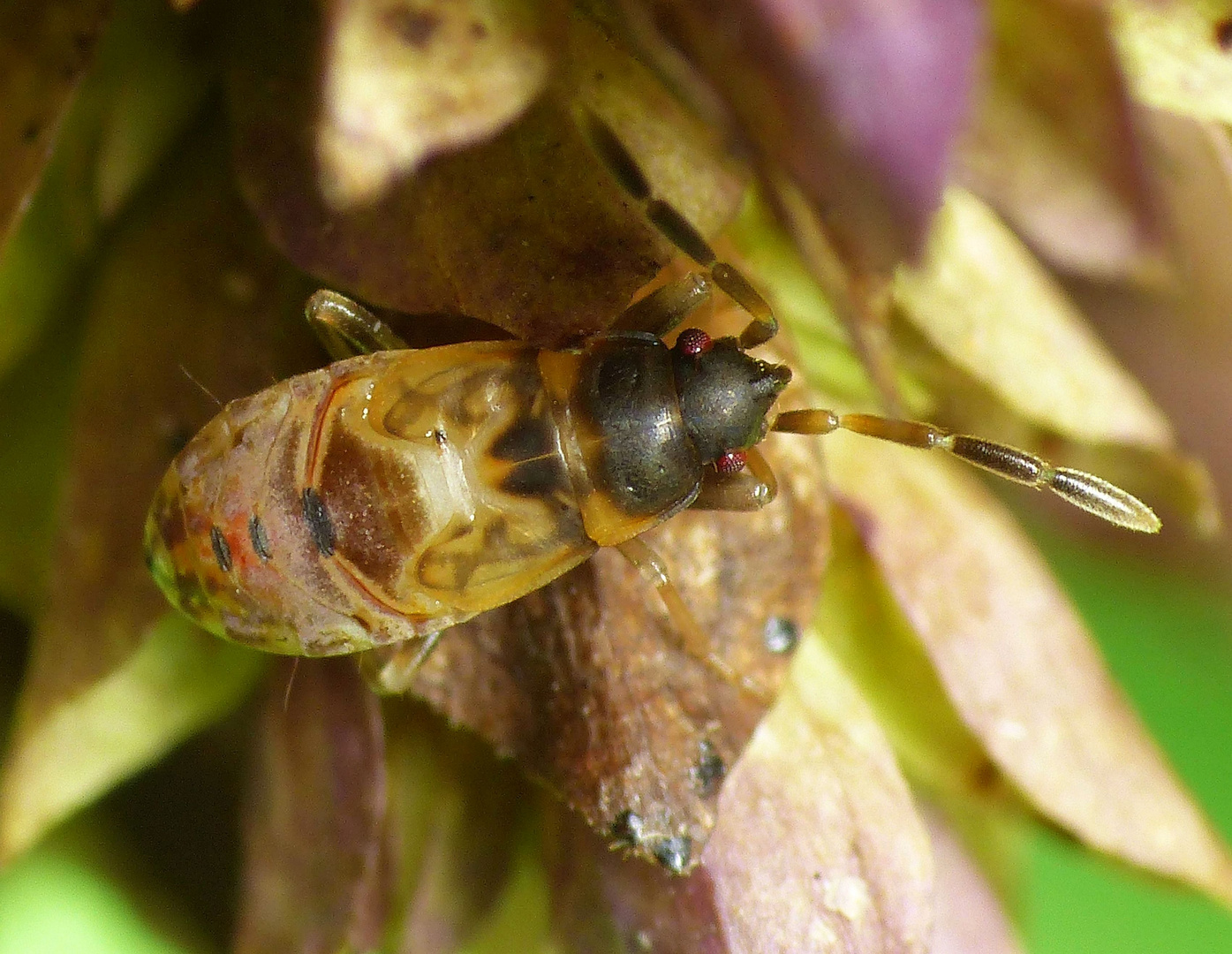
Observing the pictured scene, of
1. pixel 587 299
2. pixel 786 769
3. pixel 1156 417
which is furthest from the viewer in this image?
pixel 1156 417

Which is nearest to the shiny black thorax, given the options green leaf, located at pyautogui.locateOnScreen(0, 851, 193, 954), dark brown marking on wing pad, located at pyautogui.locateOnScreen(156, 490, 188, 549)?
dark brown marking on wing pad, located at pyautogui.locateOnScreen(156, 490, 188, 549)

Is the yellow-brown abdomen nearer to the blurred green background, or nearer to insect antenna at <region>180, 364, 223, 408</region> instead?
insect antenna at <region>180, 364, 223, 408</region>

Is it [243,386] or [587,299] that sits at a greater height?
[587,299]

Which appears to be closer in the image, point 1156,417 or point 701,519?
point 701,519

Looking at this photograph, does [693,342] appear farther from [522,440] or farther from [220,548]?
[220,548]

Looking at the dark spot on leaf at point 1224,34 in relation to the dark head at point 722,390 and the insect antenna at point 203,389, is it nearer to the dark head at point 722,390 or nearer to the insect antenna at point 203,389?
the dark head at point 722,390

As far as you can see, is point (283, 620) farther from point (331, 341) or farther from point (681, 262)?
point (681, 262)

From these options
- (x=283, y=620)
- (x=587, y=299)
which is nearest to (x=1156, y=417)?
(x=587, y=299)
